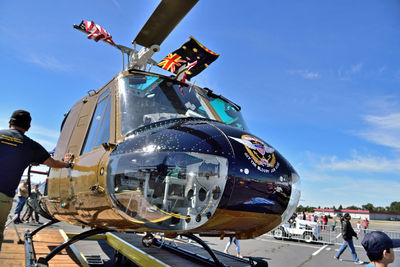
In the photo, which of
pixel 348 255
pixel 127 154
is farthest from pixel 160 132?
pixel 348 255

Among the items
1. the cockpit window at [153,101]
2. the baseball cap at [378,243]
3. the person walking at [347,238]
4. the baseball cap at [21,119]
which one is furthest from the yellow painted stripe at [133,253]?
the person walking at [347,238]

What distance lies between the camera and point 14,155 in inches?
105

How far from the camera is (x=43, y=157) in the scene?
2.91 meters

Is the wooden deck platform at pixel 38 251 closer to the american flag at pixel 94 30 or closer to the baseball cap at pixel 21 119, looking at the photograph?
the baseball cap at pixel 21 119

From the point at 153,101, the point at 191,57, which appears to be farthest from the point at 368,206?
the point at 153,101

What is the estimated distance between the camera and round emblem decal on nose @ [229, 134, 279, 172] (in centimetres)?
255

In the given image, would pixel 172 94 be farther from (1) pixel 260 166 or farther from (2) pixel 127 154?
(1) pixel 260 166

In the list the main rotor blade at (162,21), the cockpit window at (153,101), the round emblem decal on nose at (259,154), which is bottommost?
the round emblem decal on nose at (259,154)

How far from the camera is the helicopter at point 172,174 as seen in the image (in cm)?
242

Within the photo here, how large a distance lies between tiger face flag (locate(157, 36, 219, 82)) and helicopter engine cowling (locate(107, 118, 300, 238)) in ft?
11.0

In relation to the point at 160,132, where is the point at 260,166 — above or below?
below

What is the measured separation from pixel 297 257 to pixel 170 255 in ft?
21.5

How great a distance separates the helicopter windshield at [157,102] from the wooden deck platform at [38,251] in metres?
2.17

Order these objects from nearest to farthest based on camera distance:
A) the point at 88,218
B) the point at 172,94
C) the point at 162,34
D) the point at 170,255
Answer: the point at 88,218
the point at 172,94
the point at 162,34
the point at 170,255
